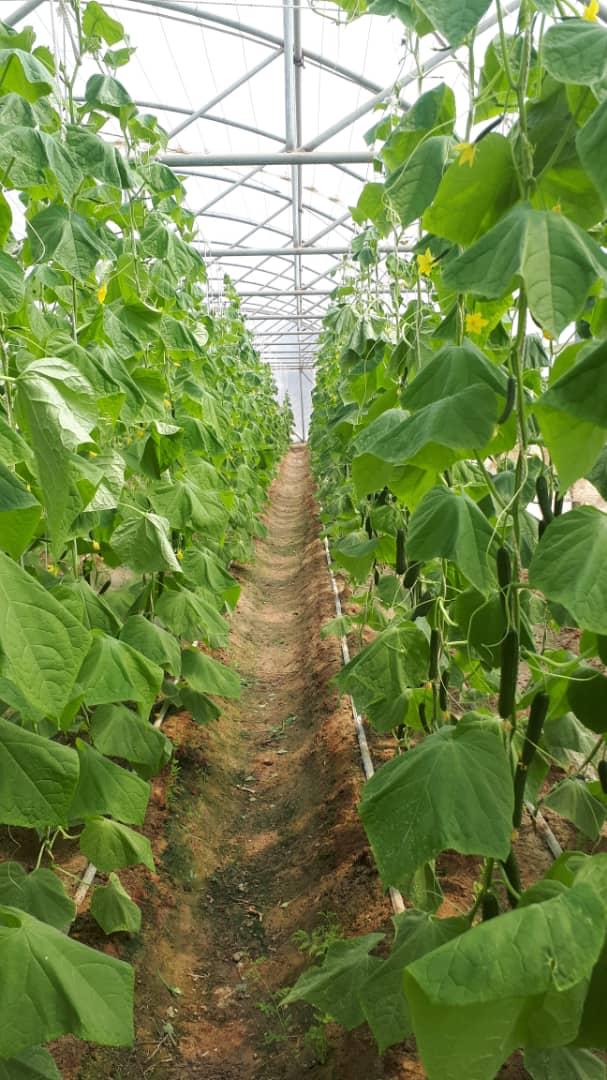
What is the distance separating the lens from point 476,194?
1421 mm

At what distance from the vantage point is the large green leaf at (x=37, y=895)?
2066 millimetres

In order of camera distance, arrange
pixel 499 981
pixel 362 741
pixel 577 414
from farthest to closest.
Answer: pixel 362 741, pixel 577 414, pixel 499 981

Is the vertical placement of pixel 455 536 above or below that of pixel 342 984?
above

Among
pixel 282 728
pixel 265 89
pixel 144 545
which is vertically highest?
pixel 265 89

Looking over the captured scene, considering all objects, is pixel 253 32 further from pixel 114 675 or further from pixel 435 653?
pixel 435 653

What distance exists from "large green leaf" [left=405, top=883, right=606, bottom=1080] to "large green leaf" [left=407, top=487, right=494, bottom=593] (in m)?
0.62

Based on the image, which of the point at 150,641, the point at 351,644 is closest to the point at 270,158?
the point at 351,644

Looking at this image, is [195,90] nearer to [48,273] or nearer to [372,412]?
[48,273]

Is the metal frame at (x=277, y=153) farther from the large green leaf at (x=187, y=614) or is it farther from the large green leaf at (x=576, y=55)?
the large green leaf at (x=187, y=614)

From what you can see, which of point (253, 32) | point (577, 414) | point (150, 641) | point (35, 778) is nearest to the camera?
point (577, 414)

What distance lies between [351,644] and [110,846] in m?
3.45

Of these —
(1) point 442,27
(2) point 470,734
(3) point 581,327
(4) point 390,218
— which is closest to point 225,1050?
(2) point 470,734

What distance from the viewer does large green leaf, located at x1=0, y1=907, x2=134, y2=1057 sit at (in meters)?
1.43

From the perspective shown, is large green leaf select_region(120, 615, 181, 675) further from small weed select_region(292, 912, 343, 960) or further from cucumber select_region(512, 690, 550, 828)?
cucumber select_region(512, 690, 550, 828)
